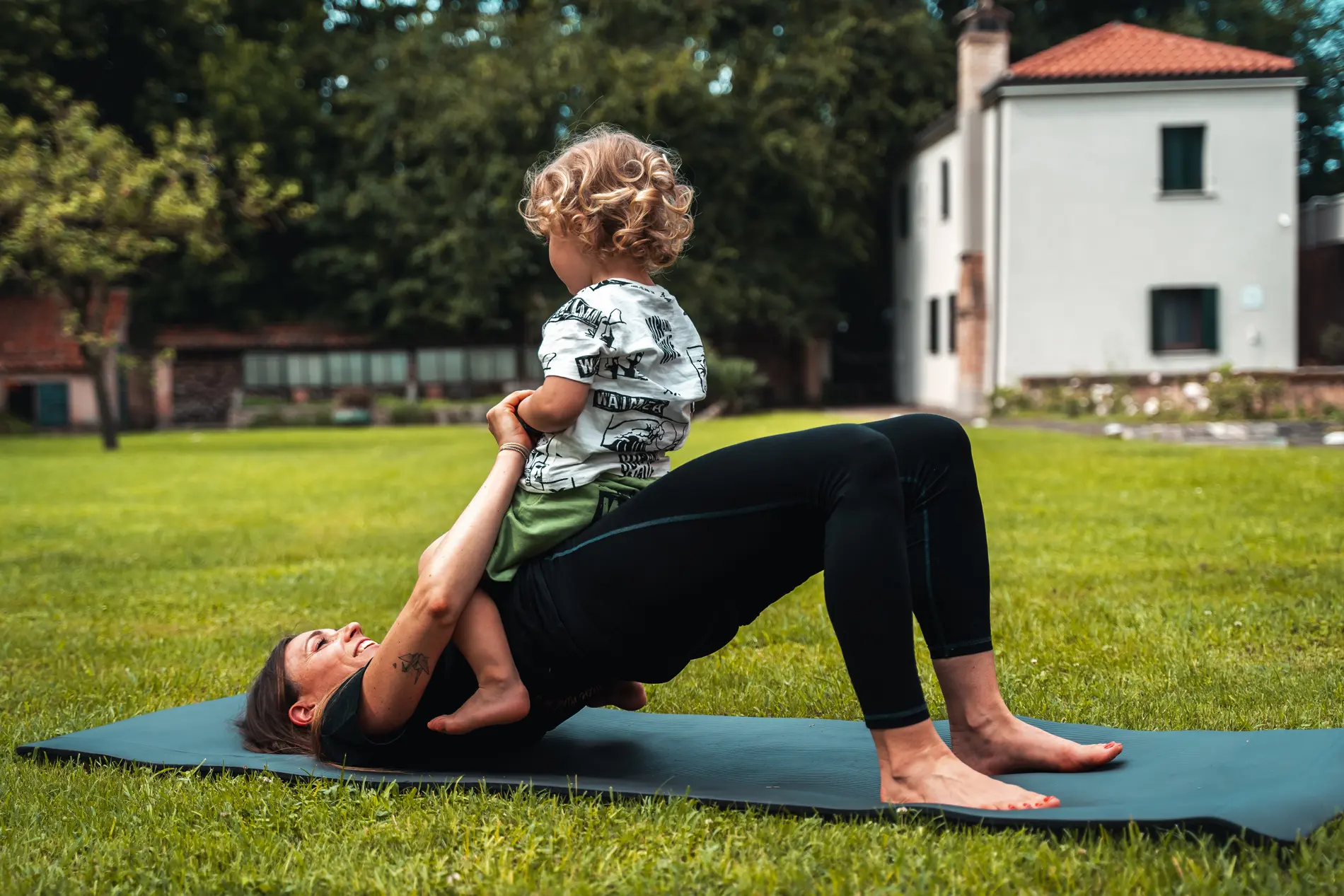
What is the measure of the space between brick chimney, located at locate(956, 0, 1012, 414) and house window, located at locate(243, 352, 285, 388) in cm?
1714

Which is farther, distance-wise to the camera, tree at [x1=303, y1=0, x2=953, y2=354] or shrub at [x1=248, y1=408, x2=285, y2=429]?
shrub at [x1=248, y1=408, x2=285, y2=429]

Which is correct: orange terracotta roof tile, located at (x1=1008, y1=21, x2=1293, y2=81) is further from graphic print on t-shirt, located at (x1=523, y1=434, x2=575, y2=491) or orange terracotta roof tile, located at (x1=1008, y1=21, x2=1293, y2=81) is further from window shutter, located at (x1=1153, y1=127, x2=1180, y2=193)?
graphic print on t-shirt, located at (x1=523, y1=434, x2=575, y2=491)

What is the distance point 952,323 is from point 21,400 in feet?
72.5

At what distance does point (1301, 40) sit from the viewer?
29812 millimetres

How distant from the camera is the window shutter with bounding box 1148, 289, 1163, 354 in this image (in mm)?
21781

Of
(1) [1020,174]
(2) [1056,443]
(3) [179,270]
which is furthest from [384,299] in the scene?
(2) [1056,443]

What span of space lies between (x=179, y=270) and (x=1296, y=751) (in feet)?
104

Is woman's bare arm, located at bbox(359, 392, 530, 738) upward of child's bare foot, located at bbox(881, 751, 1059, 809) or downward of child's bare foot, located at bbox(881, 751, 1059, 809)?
upward

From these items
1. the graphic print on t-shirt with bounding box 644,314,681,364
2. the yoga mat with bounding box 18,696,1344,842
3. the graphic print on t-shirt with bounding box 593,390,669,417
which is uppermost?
the graphic print on t-shirt with bounding box 644,314,681,364

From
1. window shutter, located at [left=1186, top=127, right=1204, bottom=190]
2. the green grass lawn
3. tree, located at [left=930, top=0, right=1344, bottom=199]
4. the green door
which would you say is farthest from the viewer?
the green door

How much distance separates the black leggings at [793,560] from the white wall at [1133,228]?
20.0 m

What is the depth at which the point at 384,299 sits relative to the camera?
30812 millimetres

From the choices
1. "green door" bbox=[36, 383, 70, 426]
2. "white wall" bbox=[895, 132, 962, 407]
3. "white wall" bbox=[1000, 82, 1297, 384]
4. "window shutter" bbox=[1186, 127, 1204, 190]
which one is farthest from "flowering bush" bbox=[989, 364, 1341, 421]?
"green door" bbox=[36, 383, 70, 426]

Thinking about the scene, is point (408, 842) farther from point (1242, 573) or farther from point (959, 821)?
point (1242, 573)
